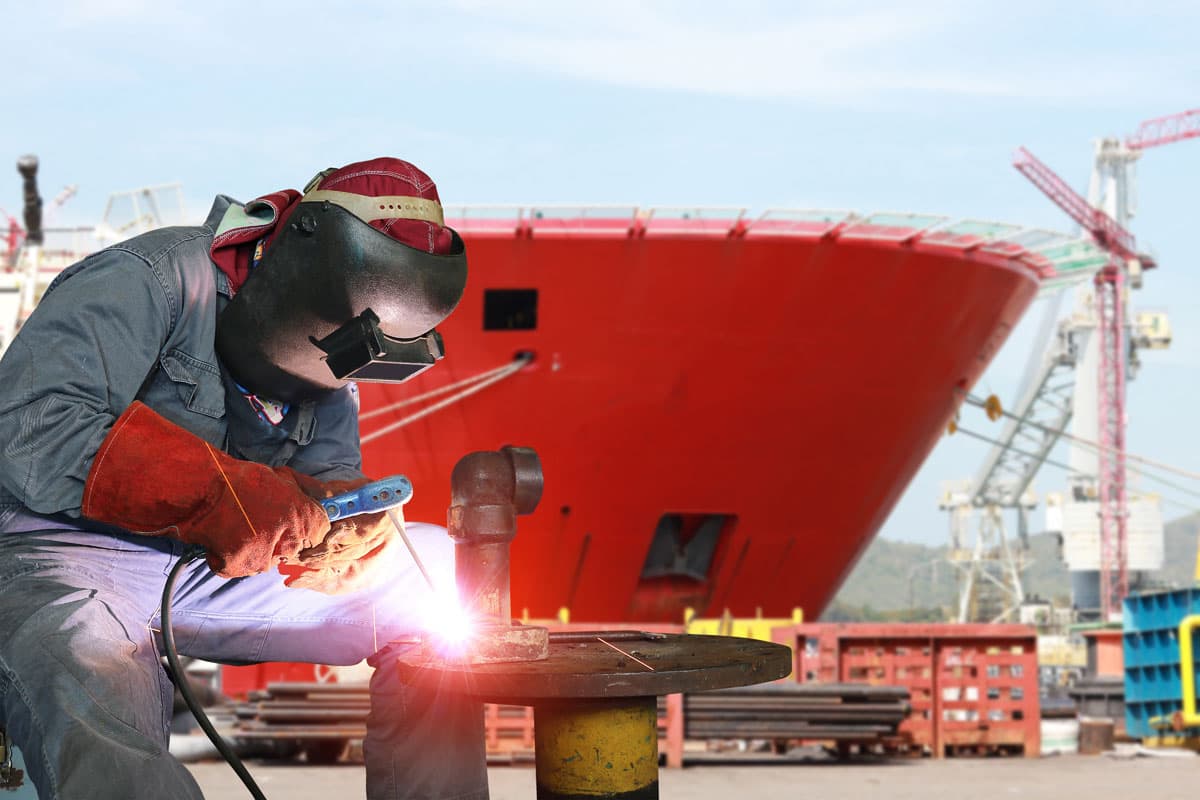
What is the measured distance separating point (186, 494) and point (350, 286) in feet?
1.71

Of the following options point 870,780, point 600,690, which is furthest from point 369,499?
point 870,780

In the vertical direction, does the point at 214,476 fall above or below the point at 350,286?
below

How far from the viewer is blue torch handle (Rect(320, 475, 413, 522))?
2441 mm

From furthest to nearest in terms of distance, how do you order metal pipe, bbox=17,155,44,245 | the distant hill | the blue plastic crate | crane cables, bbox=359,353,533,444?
the distant hill < metal pipe, bbox=17,155,44,245 < crane cables, bbox=359,353,533,444 < the blue plastic crate

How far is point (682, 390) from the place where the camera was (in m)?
13.8

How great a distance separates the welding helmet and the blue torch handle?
0.28m

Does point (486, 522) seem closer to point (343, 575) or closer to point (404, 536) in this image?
point (404, 536)

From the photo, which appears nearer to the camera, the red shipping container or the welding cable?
the welding cable

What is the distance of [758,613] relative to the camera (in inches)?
567

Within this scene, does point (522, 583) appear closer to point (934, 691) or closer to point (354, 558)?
point (934, 691)

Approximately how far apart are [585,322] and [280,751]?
6.18 meters

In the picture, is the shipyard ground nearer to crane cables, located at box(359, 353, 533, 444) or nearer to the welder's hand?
the welder's hand

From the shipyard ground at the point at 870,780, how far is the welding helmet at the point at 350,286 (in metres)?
4.15

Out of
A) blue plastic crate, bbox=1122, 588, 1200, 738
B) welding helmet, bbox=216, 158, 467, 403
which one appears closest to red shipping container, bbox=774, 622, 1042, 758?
blue plastic crate, bbox=1122, 588, 1200, 738
